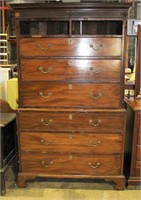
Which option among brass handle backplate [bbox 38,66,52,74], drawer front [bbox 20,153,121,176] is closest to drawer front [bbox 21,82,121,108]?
brass handle backplate [bbox 38,66,52,74]

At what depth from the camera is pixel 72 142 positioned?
2.16 metres

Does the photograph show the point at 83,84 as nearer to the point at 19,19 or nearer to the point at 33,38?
the point at 33,38

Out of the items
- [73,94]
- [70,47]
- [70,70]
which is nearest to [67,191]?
[73,94]

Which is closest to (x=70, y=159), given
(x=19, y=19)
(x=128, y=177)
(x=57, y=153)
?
(x=57, y=153)

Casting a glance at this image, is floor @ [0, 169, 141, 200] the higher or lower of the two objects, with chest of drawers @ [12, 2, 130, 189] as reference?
lower

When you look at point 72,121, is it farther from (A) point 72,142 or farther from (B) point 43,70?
(B) point 43,70

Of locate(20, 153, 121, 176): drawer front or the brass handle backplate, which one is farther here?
locate(20, 153, 121, 176): drawer front

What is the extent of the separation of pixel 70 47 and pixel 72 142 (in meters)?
0.83

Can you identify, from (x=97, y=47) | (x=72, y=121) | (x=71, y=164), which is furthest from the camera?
(x=71, y=164)

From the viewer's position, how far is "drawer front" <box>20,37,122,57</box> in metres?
1.98

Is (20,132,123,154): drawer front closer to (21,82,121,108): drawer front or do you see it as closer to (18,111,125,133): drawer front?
(18,111,125,133): drawer front

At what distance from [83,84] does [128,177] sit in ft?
3.24

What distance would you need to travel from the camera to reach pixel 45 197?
2.15m

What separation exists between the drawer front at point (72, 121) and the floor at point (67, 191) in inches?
23.1
